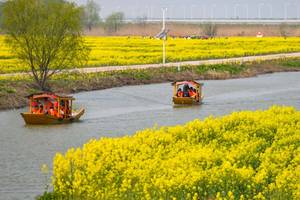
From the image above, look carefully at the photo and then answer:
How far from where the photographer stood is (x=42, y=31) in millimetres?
52344

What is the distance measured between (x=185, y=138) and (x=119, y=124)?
18.3 m

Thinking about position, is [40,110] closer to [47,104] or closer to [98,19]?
[47,104]

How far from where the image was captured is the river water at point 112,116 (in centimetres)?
2683

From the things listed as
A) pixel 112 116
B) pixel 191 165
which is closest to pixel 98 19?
pixel 112 116

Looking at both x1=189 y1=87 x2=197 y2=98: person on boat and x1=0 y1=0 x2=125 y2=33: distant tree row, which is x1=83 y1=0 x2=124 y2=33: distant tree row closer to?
x1=0 y1=0 x2=125 y2=33: distant tree row

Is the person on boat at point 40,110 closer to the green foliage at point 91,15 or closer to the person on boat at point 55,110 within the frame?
the person on boat at point 55,110

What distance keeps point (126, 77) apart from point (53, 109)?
19524mm

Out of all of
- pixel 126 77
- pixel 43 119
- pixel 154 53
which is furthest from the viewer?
pixel 154 53

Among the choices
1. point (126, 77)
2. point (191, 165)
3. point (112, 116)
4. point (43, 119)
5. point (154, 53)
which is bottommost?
point (112, 116)

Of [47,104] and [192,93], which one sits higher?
[47,104]

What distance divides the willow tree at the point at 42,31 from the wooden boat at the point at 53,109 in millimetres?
10494

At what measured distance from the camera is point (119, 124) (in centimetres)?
3991

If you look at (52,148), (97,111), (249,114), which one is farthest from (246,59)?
(249,114)

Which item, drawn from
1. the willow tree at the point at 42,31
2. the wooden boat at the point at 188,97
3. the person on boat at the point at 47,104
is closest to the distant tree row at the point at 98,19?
the willow tree at the point at 42,31
